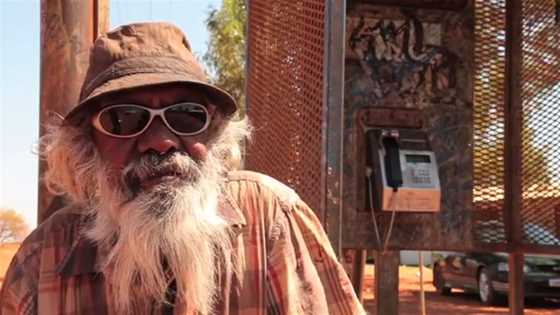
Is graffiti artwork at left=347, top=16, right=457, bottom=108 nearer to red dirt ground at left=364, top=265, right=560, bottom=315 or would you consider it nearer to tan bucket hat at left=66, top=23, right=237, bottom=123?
tan bucket hat at left=66, top=23, right=237, bottom=123

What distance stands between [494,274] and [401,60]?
9.41 m

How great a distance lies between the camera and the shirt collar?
2.11 m

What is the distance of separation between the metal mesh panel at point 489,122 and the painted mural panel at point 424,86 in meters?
0.13

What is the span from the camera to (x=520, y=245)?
5.21m

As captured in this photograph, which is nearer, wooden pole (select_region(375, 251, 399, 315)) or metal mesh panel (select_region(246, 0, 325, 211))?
metal mesh panel (select_region(246, 0, 325, 211))

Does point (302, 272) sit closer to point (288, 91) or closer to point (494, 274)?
point (288, 91)

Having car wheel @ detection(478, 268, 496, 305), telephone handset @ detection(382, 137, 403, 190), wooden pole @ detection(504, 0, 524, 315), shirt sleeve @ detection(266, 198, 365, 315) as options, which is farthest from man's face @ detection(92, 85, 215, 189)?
car wheel @ detection(478, 268, 496, 305)

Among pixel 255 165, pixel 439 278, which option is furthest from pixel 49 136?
pixel 439 278

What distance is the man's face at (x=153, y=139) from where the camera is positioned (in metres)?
2.11

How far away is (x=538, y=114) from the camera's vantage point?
528 cm

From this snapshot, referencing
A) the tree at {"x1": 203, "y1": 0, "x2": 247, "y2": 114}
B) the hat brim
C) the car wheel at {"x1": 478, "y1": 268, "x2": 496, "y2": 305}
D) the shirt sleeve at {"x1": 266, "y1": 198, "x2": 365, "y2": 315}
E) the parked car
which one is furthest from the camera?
the tree at {"x1": 203, "y1": 0, "x2": 247, "y2": 114}

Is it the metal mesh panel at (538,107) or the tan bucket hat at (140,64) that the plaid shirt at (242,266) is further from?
the metal mesh panel at (538,107)

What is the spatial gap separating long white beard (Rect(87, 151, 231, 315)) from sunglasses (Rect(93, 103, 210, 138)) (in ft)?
0.28

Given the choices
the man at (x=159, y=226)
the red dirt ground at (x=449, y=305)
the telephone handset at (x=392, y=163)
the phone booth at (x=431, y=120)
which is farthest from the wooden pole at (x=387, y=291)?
the red dirt ground at (x=449, y=305)
